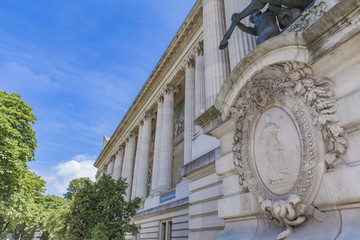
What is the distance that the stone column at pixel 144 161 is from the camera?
26.5m

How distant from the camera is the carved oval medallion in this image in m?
4.04

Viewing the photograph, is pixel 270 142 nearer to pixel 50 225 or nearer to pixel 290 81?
pixel 290 81

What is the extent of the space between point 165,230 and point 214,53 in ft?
45.9

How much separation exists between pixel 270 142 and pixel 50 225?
161ft

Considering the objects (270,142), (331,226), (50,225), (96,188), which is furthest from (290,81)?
(50,225)

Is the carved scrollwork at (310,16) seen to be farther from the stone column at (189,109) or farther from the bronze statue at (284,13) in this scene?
the stone column at (189,109)

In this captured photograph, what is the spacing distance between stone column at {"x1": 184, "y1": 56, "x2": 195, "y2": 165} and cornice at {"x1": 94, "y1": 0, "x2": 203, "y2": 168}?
2514 millimetres

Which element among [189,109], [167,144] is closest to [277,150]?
[189,109]

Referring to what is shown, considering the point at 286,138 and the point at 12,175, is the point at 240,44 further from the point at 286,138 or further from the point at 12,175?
the point at 12,175

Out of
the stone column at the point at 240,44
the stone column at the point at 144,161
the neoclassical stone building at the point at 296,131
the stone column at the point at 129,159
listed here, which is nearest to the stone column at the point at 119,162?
the stone column at the point at 129,159

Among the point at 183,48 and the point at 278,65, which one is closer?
the point at 278,65

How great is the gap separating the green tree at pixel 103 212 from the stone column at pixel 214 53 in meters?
9.37

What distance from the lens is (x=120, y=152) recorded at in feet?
140

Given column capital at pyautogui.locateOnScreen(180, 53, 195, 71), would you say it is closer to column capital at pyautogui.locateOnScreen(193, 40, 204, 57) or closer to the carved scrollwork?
column capital at pyautogui.locateOnScreen(193, 40, 204, 57)
